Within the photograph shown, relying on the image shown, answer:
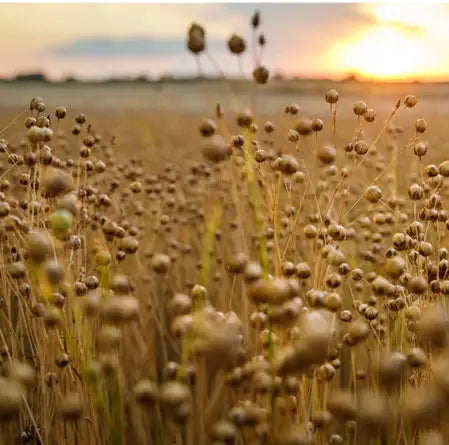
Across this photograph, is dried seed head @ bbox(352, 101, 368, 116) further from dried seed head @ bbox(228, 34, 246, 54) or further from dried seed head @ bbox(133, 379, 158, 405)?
dried seed head @ bbox(133, 379, 158, 405)

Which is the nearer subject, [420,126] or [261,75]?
[261,75]

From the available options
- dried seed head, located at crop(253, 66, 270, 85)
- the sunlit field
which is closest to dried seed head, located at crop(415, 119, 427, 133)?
the sunlit field

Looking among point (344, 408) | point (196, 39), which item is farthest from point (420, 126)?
point (344, 408)

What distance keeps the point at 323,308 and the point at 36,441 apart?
0.66 metres

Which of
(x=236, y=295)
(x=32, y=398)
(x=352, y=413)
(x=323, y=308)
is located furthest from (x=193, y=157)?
(x=352, y=413)

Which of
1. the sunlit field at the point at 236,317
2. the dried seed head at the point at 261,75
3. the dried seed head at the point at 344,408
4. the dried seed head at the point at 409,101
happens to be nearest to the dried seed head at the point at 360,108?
the sunlit field at the point at 236,317

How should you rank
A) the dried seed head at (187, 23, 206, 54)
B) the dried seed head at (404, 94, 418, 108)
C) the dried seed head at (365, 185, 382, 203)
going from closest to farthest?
1. the dried seed head at (187, 23, 206, 54)
2. the dried seed head at (365, 185, 382, 203)
3. the dried seed head at (404, 94, 418, 108)

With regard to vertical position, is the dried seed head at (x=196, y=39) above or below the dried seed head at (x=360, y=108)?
above

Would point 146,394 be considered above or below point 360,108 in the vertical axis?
below

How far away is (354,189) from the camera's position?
2.69 m

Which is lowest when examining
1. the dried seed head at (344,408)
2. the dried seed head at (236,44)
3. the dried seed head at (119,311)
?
the dried seed head at (344,408)

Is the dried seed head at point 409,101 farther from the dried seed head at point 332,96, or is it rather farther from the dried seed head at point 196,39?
the dried seed head at point 196,39

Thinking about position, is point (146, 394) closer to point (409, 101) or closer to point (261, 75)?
point (261, 75)

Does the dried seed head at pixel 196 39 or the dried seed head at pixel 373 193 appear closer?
the dried seed head at pixel 196 39
